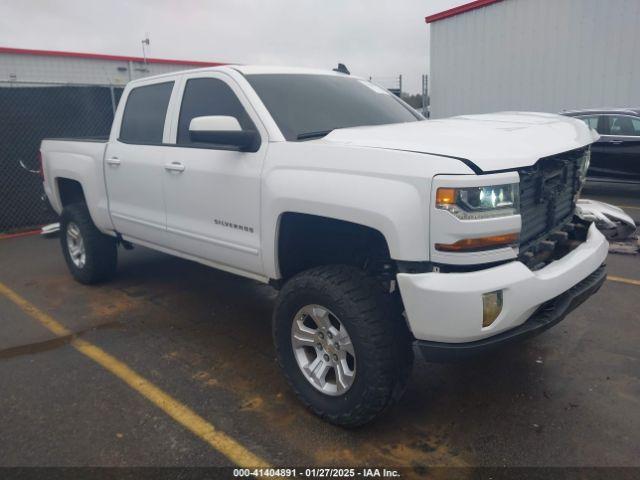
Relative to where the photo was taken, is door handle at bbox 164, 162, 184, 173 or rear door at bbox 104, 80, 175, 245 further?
rear door at bbox 104, 80, 175, 245

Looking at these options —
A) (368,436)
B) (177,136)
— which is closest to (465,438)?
(368,436)

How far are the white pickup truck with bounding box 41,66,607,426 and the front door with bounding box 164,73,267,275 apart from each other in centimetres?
1

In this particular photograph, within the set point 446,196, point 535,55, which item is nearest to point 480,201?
point 446,196

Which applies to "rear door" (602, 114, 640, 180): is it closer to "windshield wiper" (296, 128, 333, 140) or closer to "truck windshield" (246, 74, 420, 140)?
"truck windshield" (246, 74, 420, 140)

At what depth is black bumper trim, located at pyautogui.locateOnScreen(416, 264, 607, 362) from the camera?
2586 mm

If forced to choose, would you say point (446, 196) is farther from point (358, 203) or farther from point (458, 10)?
point (458, 10)

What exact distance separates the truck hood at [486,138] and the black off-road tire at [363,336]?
28.3 inches

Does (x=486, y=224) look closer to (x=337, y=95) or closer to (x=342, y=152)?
(x=342, y=152)

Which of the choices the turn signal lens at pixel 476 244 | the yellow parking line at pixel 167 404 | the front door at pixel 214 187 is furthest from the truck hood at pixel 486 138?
the yellow parking line at pixel 167 404

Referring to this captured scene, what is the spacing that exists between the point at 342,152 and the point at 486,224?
831mm

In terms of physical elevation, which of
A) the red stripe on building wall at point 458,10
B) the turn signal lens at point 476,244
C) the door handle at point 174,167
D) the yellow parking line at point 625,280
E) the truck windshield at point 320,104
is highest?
the red stripe on building wall at point 458,10

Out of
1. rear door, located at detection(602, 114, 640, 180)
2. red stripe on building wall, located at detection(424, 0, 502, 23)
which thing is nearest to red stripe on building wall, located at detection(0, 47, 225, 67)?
red stripe on building wall, located at detection(424, 0, 502, 23)

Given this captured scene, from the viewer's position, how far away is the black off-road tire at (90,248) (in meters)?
5.40

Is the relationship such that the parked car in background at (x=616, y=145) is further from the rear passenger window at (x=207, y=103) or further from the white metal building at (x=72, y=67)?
the white metal building at (x=72, y=67)
